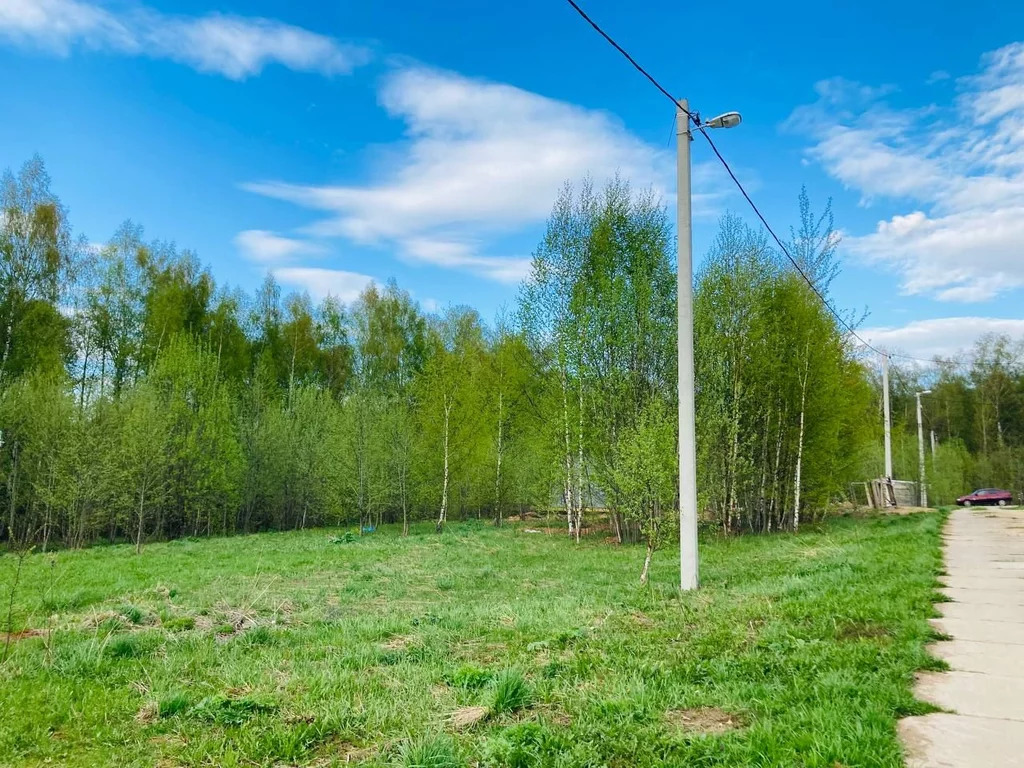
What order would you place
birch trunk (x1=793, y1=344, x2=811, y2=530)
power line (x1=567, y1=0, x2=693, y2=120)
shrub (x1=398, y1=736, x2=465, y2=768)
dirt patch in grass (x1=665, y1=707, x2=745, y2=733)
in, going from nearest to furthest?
1. shrub (x1=398, y1=736, x2=465, y2=768)
2. dirt patch in grass (x1=665, y1=707, x2=745, y2=733)
3. power line (x1=567, y1=0, x2=693, y2=120)
4. birch trunk (x1=793, y1=344, x2=811, y2=530)

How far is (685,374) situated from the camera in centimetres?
886

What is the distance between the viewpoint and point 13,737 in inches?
148

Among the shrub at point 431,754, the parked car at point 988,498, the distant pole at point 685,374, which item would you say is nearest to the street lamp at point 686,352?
the distant pole at point 685,374

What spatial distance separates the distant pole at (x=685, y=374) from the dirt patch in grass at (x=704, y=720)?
490 cm

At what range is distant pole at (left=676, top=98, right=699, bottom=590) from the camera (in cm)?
867

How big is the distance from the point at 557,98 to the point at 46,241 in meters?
24.0

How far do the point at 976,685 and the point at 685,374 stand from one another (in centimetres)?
534

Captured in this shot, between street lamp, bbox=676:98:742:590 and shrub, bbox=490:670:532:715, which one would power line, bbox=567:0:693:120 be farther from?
shrub, bbox=490:670:532:715

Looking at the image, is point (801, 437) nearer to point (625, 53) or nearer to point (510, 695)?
point (625, 53)

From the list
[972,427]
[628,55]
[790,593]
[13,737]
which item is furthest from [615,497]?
[972,427]

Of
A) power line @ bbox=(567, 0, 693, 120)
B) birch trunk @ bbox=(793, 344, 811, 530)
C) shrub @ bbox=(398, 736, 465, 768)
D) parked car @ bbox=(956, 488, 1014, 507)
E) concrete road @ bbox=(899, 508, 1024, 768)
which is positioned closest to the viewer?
concrete road @ bbox=(899, 508, 1024, 768)

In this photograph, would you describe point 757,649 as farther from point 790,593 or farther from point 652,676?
point 790,593

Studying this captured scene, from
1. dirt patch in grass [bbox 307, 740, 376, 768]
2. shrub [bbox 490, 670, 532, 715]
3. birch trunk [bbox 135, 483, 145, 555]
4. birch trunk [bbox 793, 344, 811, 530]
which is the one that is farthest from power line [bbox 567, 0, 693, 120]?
birch trunk [bbox 135, 483, 145, 555]

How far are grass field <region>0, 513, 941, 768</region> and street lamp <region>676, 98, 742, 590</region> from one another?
2.46 feet
